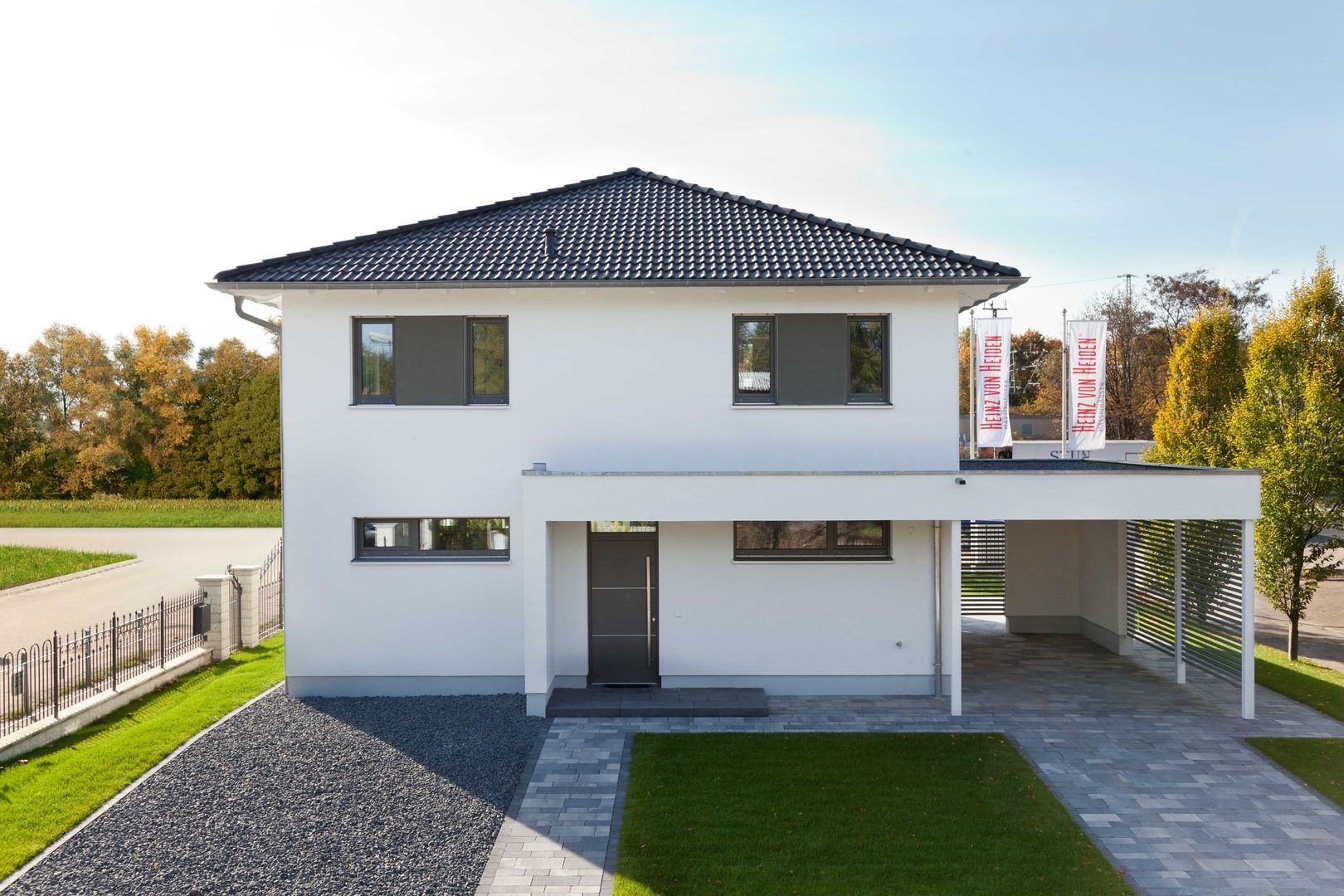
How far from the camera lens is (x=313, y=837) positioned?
6.93 metres

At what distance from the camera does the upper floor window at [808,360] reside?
1107 centimetres

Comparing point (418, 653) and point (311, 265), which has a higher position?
point (311, 265)

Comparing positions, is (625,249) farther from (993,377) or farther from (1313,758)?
(993,377)

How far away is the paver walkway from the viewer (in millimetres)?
6453

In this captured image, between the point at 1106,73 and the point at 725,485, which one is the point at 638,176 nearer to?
the point at 725,485

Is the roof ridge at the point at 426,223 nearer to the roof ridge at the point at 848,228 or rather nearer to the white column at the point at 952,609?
the roof ridge at the point at 848,228

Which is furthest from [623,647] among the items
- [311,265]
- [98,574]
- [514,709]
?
[98,574]

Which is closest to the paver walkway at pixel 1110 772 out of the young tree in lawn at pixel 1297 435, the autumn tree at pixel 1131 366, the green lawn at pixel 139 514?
the young tree in lawn at pixel 1297 435

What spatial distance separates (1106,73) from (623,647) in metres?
15.6

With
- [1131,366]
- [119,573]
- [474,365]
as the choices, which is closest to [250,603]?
[474,365]

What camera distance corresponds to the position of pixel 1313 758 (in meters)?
8.73

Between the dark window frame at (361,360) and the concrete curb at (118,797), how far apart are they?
4.40 meters

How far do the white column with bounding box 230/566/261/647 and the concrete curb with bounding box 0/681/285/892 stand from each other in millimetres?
3419

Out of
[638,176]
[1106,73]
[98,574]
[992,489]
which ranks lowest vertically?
[98,574]
